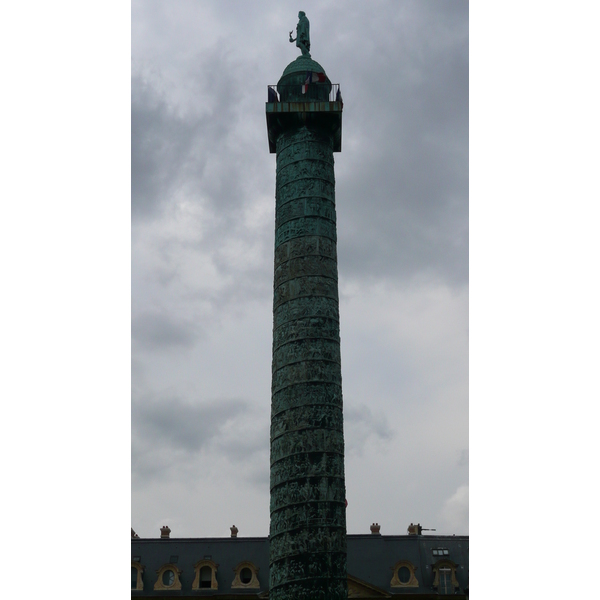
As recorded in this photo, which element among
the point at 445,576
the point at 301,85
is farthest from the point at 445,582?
the point at 301,85

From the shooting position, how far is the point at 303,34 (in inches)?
859

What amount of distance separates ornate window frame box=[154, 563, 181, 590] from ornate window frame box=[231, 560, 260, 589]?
2.05 metres

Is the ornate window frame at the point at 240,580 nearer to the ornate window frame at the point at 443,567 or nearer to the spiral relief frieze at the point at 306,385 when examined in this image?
the ornate window frame at the point at 443,567

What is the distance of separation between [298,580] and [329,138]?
965 cm

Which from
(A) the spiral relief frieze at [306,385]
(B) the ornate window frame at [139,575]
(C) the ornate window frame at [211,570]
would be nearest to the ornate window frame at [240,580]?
(C) the ornate window frame at [211,570]

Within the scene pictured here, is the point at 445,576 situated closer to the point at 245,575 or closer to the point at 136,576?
the point at 245,575

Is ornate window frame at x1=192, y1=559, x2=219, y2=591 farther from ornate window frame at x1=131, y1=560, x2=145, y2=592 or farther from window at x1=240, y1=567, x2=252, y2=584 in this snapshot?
ornate window frame at x1=131, y1=560, x2=145, y2=592

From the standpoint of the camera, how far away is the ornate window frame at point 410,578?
1235 inches

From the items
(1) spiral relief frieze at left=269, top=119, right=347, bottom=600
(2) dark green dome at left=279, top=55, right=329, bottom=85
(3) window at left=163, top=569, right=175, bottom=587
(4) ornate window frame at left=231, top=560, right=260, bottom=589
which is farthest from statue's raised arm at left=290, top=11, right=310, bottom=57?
(3) window at left=163, top=569, right=175, bottom=587

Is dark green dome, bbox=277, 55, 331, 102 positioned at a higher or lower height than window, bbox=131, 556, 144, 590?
higher

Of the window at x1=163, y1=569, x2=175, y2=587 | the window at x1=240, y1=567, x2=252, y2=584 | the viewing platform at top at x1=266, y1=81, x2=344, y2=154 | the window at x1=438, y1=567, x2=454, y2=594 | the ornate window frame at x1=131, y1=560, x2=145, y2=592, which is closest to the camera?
the viewing platform at top at x1=266, y1=81, x2=344, y2=154

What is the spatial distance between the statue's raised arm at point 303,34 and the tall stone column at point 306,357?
122 cm

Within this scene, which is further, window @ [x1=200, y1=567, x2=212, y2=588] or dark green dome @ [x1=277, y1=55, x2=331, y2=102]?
window @ [x1=200, y1=567, x2=212, y2=588]

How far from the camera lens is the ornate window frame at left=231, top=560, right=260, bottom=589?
31.5 metres
